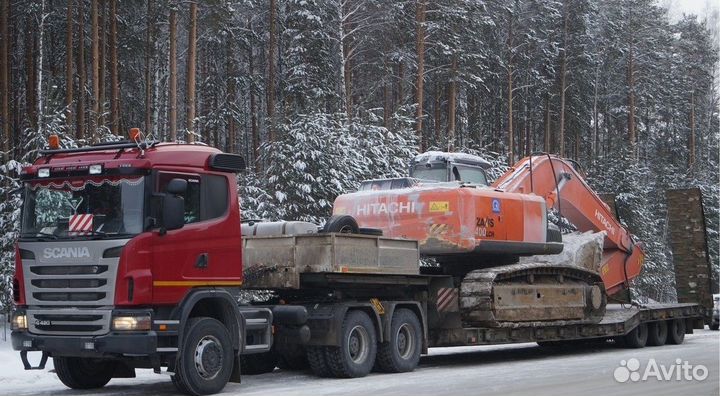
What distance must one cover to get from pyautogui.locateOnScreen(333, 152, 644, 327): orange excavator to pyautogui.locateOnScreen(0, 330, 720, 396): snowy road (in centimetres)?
108

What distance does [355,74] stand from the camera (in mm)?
46344

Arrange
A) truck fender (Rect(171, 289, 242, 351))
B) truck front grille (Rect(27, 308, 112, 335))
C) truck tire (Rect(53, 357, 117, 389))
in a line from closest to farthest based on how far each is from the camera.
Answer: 1. truck front grille (Rect(27, 308, 112, 335))
2. truck fender (Rect(171, 289, 242, 351))
3. truck tire (Rect(53, 357, 117, 389))

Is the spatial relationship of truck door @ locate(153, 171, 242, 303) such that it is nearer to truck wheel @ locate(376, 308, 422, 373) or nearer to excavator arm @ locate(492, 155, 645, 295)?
truck wheel @ locate(376, 308, 422, 373)

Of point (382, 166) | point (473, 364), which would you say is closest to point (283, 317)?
point (473, 364)

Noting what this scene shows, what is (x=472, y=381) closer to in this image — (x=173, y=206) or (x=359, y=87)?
(x=173, y=206)

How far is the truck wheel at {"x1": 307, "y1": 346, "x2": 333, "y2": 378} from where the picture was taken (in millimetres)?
13836

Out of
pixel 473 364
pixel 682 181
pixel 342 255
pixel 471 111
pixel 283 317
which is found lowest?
pixel 473 364

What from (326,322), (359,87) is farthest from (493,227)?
(359,87)

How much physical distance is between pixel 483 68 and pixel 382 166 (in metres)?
16.6

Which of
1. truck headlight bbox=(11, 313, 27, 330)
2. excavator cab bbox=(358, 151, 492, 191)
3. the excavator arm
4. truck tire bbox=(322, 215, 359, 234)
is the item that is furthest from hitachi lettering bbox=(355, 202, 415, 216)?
truck headlight bbox=(11, 313, 27, 330)

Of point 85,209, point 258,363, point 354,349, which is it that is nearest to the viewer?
point 85,209

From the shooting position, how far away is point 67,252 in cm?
1103

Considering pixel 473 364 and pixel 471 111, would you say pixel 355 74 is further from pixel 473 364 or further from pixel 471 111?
pixel 473 364

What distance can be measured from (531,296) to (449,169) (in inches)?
111
